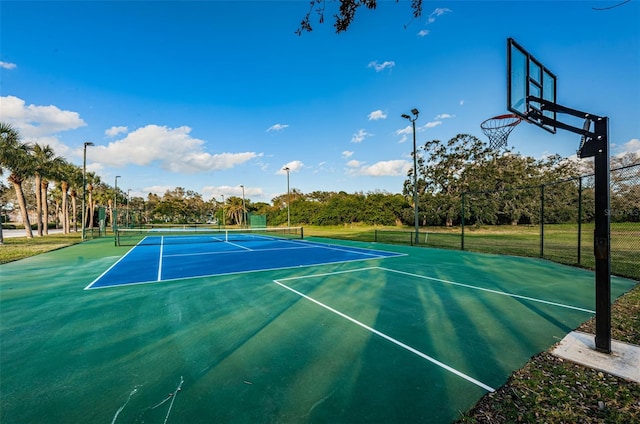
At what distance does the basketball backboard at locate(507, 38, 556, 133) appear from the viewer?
4.81 meters

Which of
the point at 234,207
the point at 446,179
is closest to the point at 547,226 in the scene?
the point at 446,179

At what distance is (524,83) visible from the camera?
16.8ft

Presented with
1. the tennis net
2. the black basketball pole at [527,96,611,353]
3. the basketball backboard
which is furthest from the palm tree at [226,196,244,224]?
the black basketball pole at [527,96,611,353]

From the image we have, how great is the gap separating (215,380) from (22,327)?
4.05 metres

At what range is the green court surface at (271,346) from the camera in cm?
258

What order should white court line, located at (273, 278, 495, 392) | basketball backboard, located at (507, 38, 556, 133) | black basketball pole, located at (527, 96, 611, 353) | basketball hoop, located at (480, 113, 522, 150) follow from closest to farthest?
white court line, located at (273, 278, 495, 392), black basketball pole, located at (527, 96, 611, 353), basketball backboard, located at (507, 38, 556, 133), basketball hoop, located at (480, 113, 522, 150)

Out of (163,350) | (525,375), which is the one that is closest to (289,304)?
(163,350)

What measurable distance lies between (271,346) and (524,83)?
6.34 m

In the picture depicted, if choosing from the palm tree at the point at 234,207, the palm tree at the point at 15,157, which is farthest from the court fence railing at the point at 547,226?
the palm tree at the point at 234,207

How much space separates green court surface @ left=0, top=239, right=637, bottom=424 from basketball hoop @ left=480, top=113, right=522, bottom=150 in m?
4.35

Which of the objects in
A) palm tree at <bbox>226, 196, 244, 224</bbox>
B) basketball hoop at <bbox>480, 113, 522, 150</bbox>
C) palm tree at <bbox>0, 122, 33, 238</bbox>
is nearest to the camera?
basketball hoop at <bbox>480, 113, 522, 150</bbox>

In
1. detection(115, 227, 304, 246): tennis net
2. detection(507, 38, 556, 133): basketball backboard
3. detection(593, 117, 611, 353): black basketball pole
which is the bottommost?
detection(115, 227, 304, 246): tennis net

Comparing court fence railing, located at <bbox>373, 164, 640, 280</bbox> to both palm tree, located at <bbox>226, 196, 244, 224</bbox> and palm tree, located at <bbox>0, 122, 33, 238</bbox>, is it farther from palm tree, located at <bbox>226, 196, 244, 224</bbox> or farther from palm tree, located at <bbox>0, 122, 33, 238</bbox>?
palm tree, located at <bbox>226, 196, 244, 224</bbox>

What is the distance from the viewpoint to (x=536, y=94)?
526 cm
